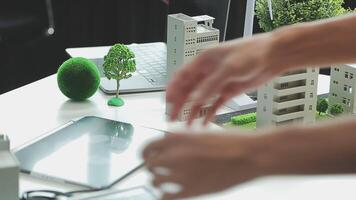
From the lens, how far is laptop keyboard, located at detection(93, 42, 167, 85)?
192 centimetres

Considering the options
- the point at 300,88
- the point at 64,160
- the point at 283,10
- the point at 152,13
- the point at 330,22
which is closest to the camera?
the point at 330,22

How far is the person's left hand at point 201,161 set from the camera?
0.63 m

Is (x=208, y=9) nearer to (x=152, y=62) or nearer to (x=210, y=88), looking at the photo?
(x=152, y=62)

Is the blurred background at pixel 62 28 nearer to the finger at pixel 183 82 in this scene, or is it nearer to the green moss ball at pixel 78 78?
the green moss ball at pixel 78 78

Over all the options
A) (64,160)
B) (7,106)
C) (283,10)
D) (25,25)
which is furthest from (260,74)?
(25,25)

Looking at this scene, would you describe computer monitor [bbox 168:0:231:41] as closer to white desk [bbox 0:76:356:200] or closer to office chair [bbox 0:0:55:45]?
white desk [bbox 0:76:356:200]

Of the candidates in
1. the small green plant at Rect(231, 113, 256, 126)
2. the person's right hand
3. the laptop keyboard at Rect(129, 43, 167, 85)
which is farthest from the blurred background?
the person's right hand

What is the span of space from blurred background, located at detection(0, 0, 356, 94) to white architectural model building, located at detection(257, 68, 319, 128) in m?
1.70

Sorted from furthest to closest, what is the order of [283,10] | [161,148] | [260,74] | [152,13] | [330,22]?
[152,13] < [283,10] < [330,22] < [260,74] < [161,148]

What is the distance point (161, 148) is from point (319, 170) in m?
0.15

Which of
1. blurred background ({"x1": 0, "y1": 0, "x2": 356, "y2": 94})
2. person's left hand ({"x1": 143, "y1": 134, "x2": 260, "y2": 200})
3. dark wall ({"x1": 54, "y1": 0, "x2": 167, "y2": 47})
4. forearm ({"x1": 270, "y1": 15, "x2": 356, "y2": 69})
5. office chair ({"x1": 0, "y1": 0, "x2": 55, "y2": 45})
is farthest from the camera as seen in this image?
dark wall ({"x1": 54, "y1": 0, "x2": 167, "y2": 47})

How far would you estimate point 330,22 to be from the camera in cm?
98

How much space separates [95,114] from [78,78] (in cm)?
10

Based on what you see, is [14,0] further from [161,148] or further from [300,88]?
[161,148]
